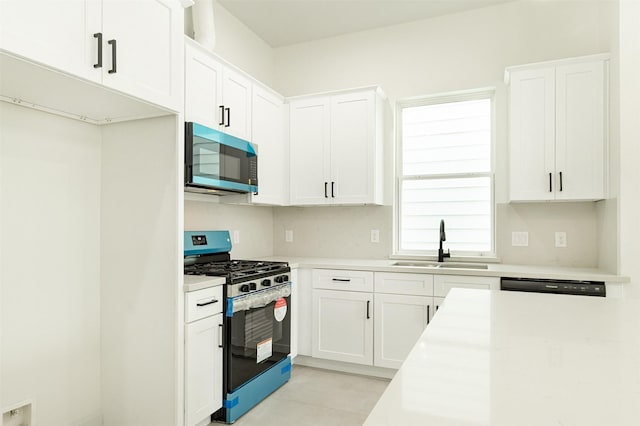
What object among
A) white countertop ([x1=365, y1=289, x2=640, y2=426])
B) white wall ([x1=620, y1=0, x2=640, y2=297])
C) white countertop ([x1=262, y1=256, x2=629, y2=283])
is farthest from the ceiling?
white countertop ([x1=365, y1=289, x2=640, y2=426])

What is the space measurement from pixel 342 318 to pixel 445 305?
1955mm

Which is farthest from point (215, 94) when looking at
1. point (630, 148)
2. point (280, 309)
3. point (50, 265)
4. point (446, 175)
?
point (630, 148)

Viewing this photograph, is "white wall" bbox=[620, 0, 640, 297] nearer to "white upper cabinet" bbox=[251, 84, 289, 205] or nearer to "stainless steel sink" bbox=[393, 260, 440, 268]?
"stainless steel sink" bbox=[393, 260, 440, 268]

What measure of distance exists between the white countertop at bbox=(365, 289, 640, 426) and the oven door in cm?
158

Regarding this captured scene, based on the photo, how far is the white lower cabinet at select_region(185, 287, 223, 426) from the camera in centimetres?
225

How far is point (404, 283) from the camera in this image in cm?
316

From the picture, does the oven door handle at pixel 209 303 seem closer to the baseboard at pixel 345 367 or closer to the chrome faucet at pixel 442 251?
the baseboard at pixel 345 367

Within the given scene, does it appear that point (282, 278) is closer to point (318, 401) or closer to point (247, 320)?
point (247, 320)

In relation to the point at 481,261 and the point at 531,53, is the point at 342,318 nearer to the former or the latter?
the point at 481,261

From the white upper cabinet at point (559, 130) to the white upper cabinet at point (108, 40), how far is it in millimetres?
2461

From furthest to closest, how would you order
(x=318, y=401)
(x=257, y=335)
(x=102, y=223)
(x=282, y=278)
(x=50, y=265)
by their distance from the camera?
(x=282, y=278) < (x=318, y=401) < (x=257, y=335) < (x=102, y=223) < (x=50, y=265)

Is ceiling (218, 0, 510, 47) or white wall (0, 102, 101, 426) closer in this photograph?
white wall (0, 102, 101, 426)

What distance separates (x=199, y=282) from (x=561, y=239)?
279 centimetres

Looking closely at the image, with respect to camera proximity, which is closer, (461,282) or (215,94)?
(215,94)
